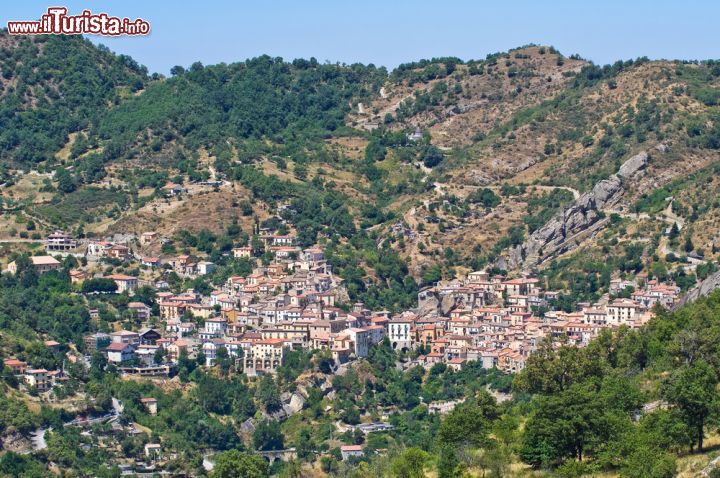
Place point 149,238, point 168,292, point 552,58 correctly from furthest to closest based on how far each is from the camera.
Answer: point 552,58 → point 149,238 → point 168,292

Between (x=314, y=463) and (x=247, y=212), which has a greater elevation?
(x=247, y=212)

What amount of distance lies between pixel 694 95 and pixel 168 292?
3731 cm

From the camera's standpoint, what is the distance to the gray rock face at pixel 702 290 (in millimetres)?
71938

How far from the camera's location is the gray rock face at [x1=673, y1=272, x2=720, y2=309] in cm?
7194

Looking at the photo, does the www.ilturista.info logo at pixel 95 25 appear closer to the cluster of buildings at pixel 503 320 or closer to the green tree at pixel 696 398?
the cluster of buildings at pixel 503 320

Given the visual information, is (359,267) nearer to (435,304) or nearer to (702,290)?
(435,304)

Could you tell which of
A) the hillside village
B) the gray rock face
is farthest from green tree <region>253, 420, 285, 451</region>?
the gray rock face

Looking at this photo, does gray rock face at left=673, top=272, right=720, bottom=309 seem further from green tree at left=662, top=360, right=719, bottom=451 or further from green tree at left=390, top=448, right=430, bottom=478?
green tree at left=662, top=360, right=719, bottom=451

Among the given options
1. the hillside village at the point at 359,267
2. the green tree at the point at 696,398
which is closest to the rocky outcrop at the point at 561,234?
the hillside village at the point at 359,267

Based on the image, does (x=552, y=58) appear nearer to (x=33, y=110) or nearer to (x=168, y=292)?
(x=33, y=110)

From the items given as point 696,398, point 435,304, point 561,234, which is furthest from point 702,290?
Result: point 696,398

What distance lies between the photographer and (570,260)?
9325cm

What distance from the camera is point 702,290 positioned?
241 feet

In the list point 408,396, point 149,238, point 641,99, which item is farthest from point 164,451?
point 641,99
